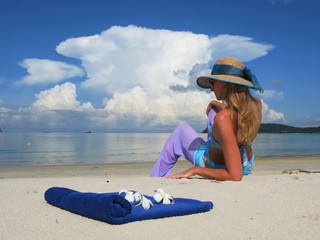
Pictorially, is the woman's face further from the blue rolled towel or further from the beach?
the blue rolled towel

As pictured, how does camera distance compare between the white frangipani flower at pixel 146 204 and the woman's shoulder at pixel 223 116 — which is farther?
the woman's shoulder at pixel 223 116

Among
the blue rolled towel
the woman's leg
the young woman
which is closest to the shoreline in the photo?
the woman's leg

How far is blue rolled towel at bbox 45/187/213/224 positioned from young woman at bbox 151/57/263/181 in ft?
3.71

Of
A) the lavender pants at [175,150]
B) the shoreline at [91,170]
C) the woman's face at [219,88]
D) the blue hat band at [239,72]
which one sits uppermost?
the blue hat band at [239,72]

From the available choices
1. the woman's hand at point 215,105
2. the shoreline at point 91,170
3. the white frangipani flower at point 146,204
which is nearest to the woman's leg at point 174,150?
the woman's hand at point 215,105

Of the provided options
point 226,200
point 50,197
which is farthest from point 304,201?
point 50,197

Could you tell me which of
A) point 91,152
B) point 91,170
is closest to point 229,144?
point 91,170

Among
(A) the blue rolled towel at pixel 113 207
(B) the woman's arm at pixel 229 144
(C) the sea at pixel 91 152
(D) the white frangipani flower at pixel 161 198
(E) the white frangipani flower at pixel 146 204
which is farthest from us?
Answer: (C) the sea at pixel 91 152

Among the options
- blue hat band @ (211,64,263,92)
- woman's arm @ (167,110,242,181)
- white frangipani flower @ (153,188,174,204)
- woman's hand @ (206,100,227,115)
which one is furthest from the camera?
woman's hand @ (206,100,227,115)

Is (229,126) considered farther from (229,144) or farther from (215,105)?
(215,105)

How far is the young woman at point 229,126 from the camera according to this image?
11.7 ft

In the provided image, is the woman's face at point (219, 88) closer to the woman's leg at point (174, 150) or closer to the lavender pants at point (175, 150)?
the lavender pants at point (175, 150)

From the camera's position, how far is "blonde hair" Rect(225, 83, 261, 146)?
11.8 feet

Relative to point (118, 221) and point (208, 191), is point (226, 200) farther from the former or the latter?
point (118, 221)
